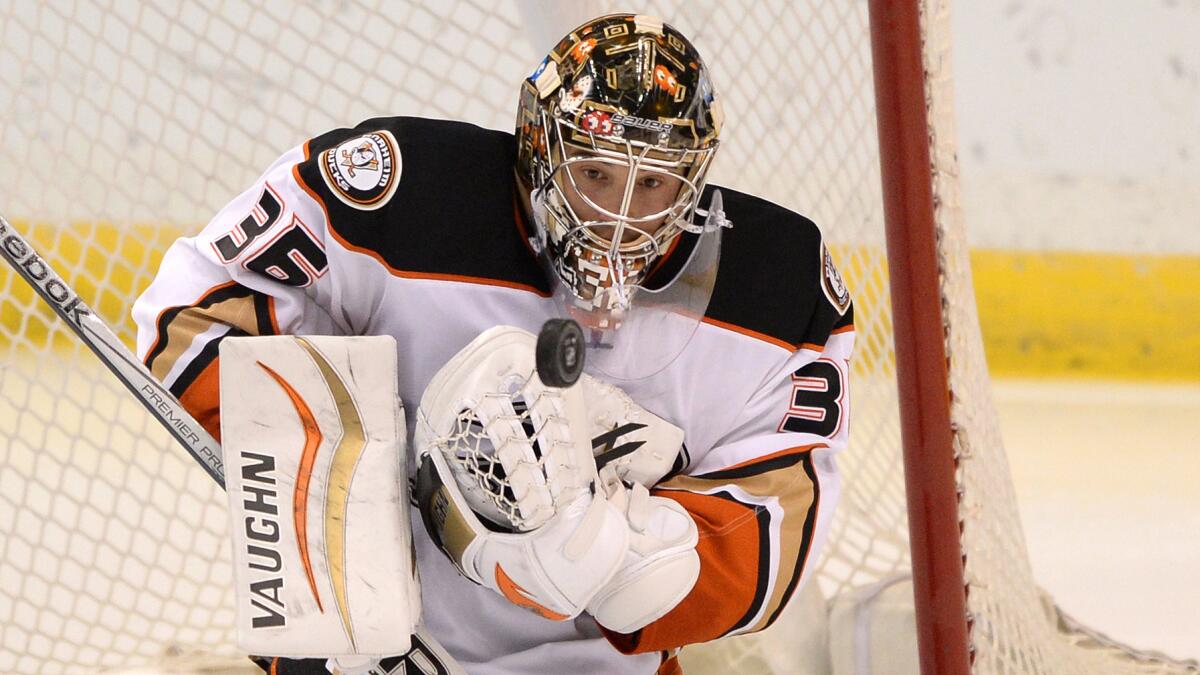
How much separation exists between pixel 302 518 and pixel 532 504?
0.22m

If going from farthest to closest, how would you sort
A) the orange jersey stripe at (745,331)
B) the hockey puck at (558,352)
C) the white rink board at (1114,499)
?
the white rink board at (1114,499) → the orange jersey stripe at (745,331) → the hockey puck at (558,352)

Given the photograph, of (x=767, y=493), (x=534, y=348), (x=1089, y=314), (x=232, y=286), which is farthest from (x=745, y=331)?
(x=1089, y=314)

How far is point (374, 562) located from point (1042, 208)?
290 centimetres

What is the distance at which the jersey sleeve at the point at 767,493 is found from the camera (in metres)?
1.22

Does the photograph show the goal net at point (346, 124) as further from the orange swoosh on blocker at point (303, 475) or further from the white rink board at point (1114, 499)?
the orange swoosh on blocker at point (303, 475)

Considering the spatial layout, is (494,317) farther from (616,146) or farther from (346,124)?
(346,124)

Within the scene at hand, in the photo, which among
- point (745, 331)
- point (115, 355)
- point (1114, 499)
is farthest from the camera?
point (1114, 499)

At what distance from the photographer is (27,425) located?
235 centimetres

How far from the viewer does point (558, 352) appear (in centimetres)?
96

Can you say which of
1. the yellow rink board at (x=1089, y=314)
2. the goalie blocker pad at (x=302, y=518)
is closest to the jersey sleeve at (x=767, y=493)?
the goalie blocker pad at (x=302, y=518)

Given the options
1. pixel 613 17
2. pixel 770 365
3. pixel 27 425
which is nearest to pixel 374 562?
pixel 770 365

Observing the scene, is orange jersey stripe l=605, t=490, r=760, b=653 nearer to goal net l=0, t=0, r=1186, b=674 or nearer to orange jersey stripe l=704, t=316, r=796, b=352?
orange jersey stripe l=704, t=316, r=796, b=352

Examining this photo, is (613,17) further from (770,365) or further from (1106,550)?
(1106,550)

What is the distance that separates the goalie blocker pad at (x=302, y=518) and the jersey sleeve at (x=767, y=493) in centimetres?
26
